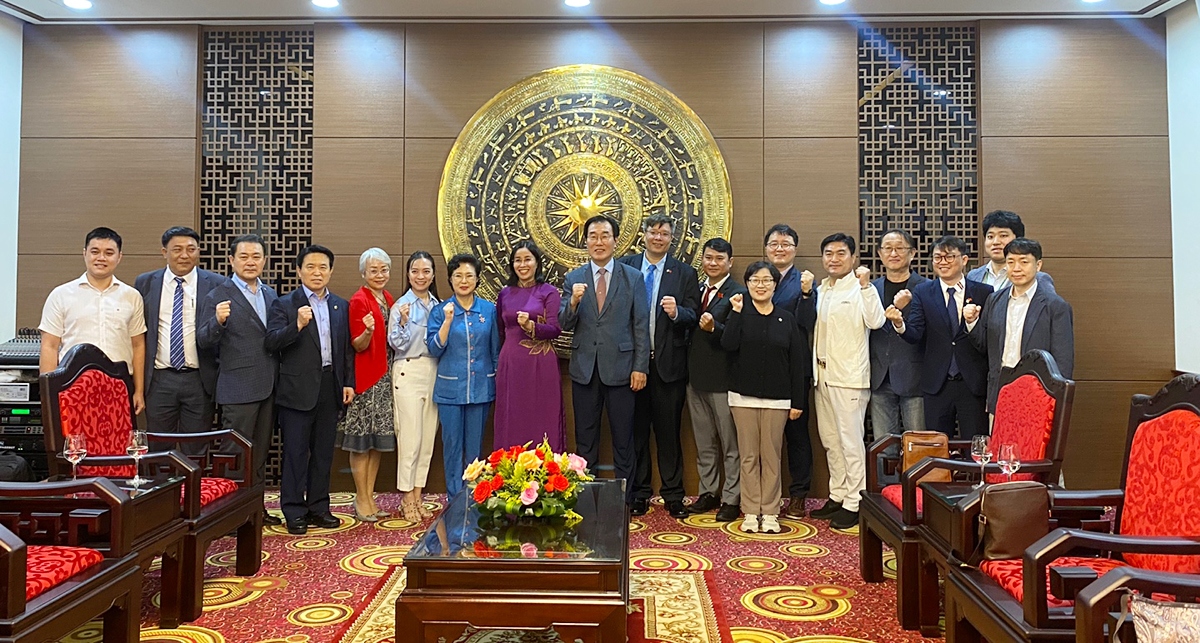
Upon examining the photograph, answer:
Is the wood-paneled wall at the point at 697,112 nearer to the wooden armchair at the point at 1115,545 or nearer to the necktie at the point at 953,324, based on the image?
the necktie at the point at 953,324

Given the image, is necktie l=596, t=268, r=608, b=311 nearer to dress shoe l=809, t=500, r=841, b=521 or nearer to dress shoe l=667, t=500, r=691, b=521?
dress shoe l=667, t=500, r=691, b=521

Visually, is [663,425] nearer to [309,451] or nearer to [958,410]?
[958,410]

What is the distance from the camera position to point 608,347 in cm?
461

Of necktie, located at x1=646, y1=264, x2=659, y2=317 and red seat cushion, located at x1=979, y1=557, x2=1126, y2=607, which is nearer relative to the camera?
red seat cushion, located at x1=979, y1=557, x2=1126, y2=607

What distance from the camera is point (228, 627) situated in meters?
3.03

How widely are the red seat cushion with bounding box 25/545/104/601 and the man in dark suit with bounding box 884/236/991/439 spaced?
373 cm

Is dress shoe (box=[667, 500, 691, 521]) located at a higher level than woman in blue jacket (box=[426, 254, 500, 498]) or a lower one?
lower

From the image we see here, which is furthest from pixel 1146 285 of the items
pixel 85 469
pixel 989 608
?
pixel 85 469

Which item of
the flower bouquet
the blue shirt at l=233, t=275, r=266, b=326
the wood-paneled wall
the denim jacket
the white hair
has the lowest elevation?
the flower bouquet

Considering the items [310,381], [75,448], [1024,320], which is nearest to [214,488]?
[75,448]

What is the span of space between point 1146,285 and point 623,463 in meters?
3.53

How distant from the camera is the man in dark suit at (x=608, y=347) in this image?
15.2ft

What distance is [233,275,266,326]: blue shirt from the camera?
4258mm

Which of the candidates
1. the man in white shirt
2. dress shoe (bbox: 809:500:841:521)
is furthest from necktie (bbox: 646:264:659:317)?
the man in white shirt
